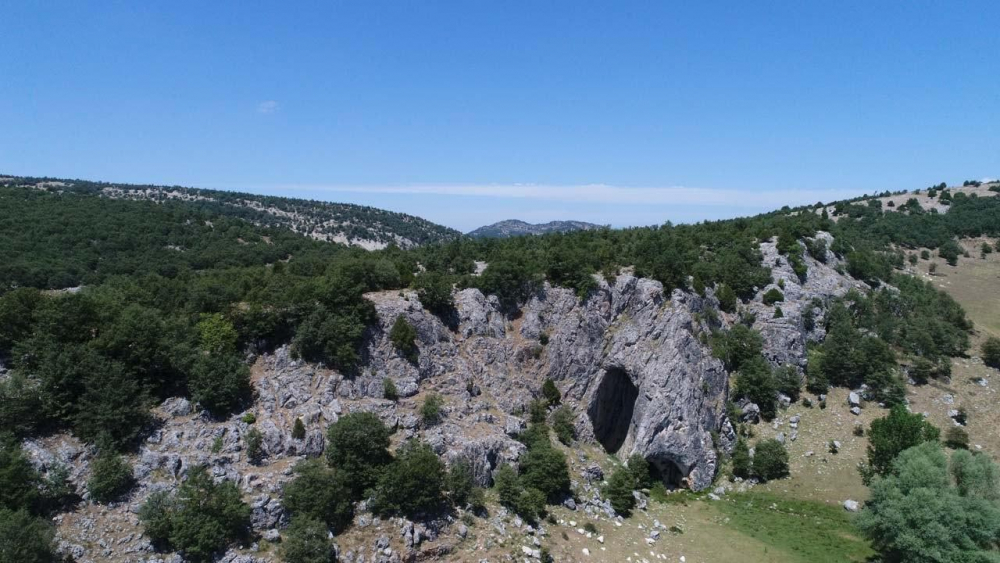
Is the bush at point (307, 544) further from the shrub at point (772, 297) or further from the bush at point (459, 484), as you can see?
the shrub at point (772, 297)

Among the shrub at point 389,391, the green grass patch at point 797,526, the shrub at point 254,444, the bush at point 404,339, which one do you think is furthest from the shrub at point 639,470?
the shrub at point 254,444

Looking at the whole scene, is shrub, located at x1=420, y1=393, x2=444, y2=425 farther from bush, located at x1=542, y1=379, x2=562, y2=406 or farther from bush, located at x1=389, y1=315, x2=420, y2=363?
bush, located at x1=542, y1=379, x2=562, y2=406

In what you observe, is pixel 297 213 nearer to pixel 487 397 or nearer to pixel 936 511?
pixel 487 397

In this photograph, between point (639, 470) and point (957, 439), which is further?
point (957, 439)

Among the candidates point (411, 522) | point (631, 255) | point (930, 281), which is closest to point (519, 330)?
point (631, 255)

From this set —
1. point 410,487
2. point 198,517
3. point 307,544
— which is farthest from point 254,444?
point 410,487

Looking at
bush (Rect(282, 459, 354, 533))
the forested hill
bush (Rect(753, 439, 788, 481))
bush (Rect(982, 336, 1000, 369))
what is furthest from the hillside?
the forested hill

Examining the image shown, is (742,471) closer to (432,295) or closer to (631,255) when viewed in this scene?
(631,255)
